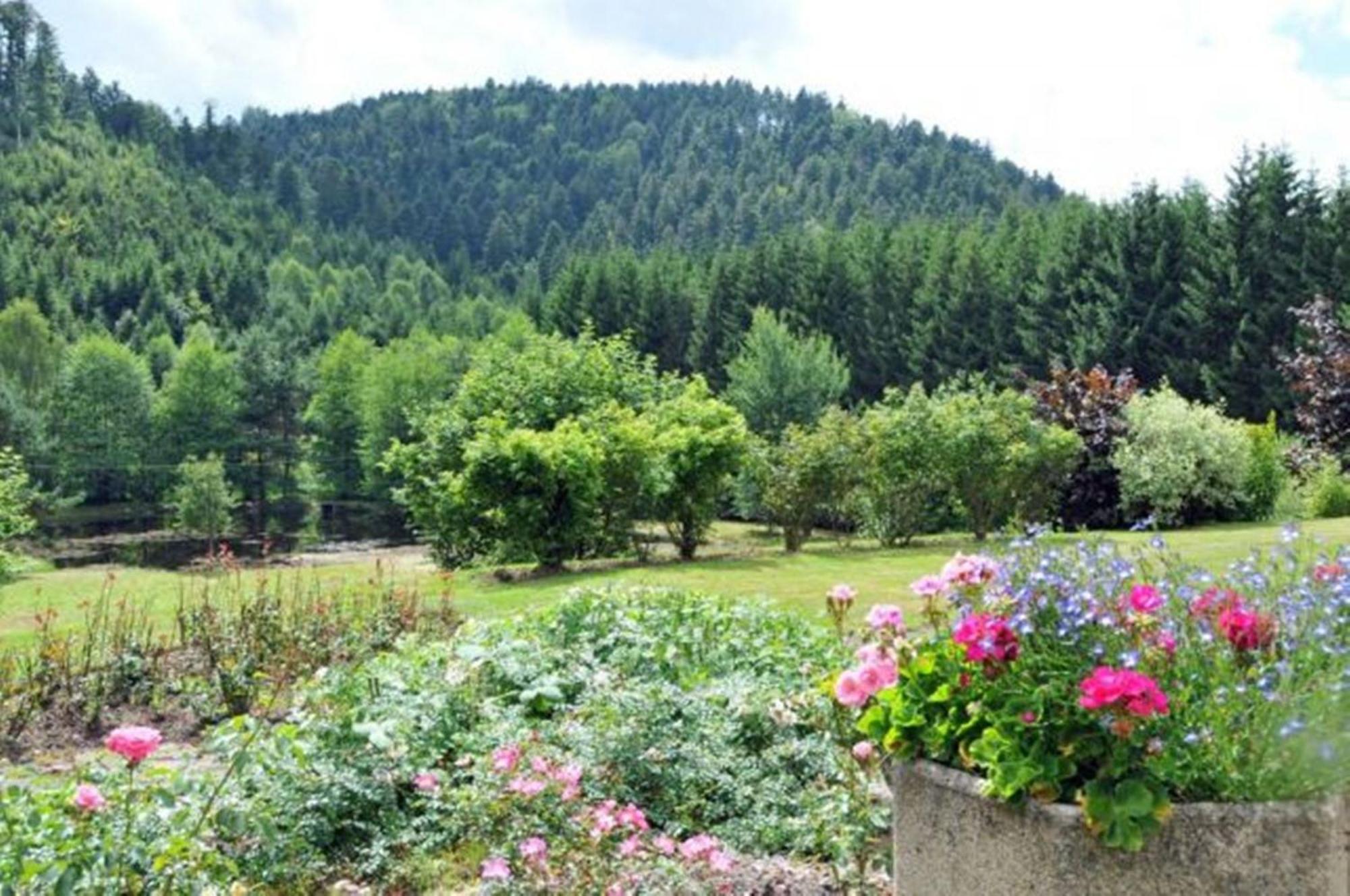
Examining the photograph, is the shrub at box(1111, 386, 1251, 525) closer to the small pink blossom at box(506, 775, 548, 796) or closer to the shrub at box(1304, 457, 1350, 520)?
the shrub at box(1304, 457, 1350, 520)

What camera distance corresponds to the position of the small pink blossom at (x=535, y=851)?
366cm

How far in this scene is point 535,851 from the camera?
365 cm

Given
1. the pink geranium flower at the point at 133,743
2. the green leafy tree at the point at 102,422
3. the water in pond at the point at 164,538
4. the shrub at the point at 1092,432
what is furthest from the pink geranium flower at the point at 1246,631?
the green leafy tree at the point at 102,422

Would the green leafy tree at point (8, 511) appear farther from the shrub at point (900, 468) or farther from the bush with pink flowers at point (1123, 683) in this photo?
the bush with pink flowers at point (1123, 683)

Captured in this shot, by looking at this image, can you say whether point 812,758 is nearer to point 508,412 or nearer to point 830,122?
point 508,412

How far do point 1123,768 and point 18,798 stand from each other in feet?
10.2

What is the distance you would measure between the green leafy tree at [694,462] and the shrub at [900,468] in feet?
5.81

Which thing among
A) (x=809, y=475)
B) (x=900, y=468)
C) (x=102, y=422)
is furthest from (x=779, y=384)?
(x=102, y=422)

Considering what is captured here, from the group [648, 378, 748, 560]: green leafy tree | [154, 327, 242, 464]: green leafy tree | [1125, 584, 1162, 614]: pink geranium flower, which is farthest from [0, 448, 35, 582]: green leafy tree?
[154, 327, 242, 464]: green leafy tree

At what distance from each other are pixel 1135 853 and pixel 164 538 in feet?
148

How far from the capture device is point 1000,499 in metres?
17.1

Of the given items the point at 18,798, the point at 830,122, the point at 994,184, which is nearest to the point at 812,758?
the point at 18,798

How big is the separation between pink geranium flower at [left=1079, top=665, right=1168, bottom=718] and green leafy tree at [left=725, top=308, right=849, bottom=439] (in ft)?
109

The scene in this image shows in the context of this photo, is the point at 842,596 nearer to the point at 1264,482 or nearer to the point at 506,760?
the point at 506,760
